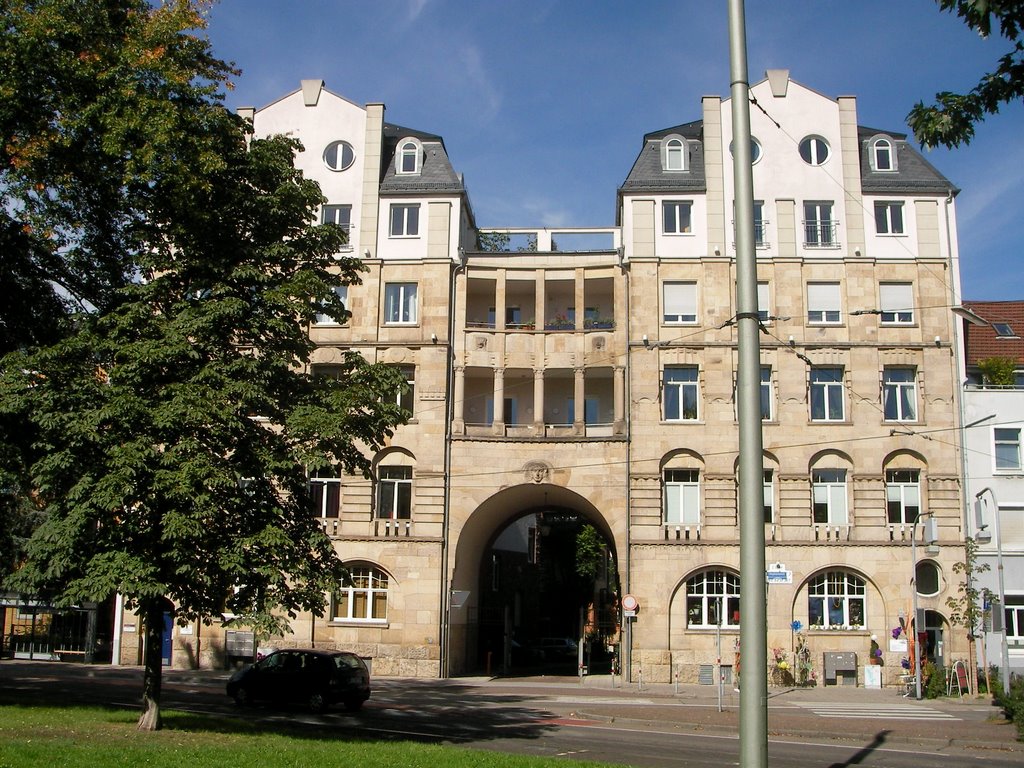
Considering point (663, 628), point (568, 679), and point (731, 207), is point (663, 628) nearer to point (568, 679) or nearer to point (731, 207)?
point (568, 679)

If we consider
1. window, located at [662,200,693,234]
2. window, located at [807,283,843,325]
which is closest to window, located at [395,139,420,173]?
window, located at [662,200,693,234]

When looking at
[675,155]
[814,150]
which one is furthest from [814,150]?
[675,155]

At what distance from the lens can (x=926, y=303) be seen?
3950cm

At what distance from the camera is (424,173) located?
42.3 metres

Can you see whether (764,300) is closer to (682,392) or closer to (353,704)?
(682,392)

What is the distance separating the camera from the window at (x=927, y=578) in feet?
124

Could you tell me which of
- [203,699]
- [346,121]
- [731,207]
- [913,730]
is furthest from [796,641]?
[346,121]

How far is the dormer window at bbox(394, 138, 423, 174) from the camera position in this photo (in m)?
42.6

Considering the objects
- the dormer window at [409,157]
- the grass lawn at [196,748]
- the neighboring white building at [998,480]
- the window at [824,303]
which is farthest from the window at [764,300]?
the grass lawn at [196,748]

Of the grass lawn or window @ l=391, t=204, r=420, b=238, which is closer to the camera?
the grass lawn

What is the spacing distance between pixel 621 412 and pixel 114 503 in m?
24.9

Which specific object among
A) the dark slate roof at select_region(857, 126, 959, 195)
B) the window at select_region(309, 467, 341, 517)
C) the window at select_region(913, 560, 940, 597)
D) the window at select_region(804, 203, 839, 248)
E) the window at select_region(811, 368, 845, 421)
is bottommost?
the window at select_region(913, 560, 940, 597)

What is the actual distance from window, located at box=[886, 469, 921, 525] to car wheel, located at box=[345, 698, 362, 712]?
21.7 meters

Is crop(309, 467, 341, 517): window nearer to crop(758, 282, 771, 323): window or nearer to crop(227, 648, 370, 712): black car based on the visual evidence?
crop(227, 648, 370, 712): black car
